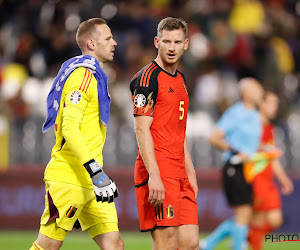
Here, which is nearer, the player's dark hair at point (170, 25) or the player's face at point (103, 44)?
the player's dark hair at point (170, 25)

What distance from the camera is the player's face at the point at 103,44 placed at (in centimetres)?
629

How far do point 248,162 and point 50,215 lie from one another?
4337 mm

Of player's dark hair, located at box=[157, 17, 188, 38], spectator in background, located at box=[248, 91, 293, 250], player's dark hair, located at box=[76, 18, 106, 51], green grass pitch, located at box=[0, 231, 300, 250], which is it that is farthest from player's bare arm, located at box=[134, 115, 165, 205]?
green grass pitch, located at box=[0, 231, 300, 250]

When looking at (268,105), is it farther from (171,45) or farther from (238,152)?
(171,45)

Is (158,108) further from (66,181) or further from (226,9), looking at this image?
→ (226,9)

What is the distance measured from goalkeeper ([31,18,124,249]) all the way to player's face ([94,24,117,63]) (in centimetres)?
11

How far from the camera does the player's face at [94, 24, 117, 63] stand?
20.6ft

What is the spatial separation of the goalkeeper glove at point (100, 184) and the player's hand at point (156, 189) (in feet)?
1.09

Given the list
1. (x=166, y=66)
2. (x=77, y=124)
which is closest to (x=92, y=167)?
(x=77, y=124)

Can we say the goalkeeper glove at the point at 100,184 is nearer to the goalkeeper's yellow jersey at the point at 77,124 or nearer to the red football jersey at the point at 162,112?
the goalkeeper's yellow jersey at the point at 77,124

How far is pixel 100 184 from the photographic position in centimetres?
554

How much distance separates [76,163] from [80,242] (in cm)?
591

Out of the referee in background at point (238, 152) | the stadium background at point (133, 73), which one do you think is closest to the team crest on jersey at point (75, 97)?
the referee in background at point (238, 152)

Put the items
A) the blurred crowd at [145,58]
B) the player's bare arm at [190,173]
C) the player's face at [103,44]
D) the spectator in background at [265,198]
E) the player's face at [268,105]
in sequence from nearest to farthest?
the player's face at [103,44] → the player's bare arm at [190,173] → the spectator in background at [265,198] → the player's face at [268,105] → the blurred crowd at [145,58]
